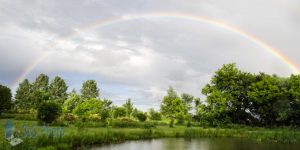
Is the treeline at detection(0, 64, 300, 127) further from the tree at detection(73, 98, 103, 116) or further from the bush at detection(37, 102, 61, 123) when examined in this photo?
the bush at detection(37, 102, 61, 123)

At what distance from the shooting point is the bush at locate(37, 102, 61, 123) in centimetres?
3616

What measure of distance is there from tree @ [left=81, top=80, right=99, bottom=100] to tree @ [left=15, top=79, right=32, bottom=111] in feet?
42.3

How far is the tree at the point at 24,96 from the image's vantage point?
267 ft

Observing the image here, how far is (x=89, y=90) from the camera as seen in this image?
282 ft

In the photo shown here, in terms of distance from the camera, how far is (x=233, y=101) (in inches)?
2367

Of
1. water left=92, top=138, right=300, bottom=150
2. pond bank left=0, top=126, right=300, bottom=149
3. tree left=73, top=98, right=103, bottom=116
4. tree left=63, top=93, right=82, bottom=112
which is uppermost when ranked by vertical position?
tree left=63, top=93, right=82, bottom=112

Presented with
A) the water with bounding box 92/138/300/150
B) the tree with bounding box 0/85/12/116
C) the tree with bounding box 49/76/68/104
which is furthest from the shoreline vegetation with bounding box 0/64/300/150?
the tree with bounding box 49/76/68/104

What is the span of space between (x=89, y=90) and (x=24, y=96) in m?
15.6

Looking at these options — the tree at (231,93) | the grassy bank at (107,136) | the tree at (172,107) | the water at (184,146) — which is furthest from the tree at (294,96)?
the water at (184,146)

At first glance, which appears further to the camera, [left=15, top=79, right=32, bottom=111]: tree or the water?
[left=15, top=79, right=32, bottom=111]: tree

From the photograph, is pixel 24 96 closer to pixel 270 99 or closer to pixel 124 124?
pixel 124 124

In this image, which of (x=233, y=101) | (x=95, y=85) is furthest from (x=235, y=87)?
(x=95, y=85)

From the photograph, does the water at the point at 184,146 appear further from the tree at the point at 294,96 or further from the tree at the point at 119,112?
the tree at the point at 119,112

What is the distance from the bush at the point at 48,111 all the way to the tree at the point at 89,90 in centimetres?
4842
